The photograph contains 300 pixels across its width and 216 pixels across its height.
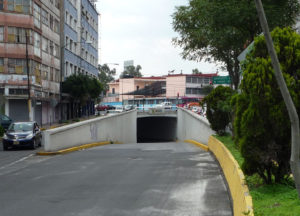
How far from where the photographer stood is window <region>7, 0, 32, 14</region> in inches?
1704

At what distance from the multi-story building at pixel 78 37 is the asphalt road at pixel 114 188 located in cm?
3476

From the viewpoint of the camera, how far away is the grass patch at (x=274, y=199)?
259 inches

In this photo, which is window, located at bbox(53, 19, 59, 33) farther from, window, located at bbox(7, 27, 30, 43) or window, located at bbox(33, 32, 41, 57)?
window, located at bbox(7, 27, 30, 43)

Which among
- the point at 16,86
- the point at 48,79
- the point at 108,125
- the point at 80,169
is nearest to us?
the point at 80,169

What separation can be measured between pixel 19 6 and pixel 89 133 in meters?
22.6

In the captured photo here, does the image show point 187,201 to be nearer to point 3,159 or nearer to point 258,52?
point 258,52

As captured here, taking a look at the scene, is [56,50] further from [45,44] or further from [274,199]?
[274,199]

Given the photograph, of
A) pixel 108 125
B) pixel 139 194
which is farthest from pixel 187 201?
pixel 108 125

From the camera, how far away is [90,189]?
11.4 metres

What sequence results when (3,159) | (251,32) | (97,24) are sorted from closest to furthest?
(3,159) → (251,32) → (97,24)

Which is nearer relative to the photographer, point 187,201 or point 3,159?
point 187,201

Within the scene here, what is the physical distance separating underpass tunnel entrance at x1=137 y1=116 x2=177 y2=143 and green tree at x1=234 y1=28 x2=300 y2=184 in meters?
52.7

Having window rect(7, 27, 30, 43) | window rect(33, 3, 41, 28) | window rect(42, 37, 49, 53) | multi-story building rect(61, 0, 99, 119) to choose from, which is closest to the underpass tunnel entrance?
multi-story building rect(61, 0, 99, 119)

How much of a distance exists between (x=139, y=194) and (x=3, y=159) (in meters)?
10.8
